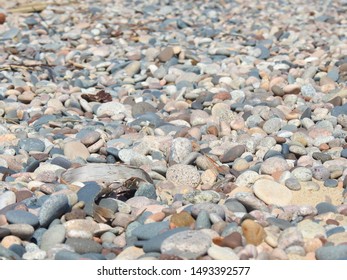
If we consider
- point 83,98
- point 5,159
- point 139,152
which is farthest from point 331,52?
point 5,159

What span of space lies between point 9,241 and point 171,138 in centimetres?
154

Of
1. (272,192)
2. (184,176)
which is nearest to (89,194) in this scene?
(184,176)

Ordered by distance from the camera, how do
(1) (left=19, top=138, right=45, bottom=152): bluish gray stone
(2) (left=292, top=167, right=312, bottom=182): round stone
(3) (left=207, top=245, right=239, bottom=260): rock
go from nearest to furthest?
(3) (left=207, top=245, right=239, bottom=260): rock < (2) (left=292, top=167, right=312, bottom=182): round stone < (1) (left=19, top=138, right=45, bottom=152): bluish gray stone

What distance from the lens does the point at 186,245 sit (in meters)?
2.61

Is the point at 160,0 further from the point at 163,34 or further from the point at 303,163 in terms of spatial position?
the point at 303,163

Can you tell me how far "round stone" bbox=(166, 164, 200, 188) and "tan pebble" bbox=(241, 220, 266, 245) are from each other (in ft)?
2.52

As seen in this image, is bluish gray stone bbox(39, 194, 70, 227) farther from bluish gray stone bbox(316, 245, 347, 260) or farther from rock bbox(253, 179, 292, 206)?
bluish gray stone bbox(316, 245, 347, 260)

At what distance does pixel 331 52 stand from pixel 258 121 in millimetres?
2076

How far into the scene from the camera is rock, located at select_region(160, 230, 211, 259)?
102 inches

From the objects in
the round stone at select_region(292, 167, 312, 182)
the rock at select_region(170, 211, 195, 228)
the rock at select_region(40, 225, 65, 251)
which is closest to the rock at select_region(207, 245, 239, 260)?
the rock at select_region(170, 211, 195, 228)

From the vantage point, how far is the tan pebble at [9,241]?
2.71 metres

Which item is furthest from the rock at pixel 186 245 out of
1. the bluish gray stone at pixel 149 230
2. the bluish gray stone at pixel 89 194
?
the bluish gray stone at pixel 89 194

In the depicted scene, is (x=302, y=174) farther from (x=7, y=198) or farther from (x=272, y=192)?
(x=7, y=198)

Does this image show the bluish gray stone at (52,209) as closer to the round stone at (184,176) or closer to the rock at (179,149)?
the round stone at (184,176)
